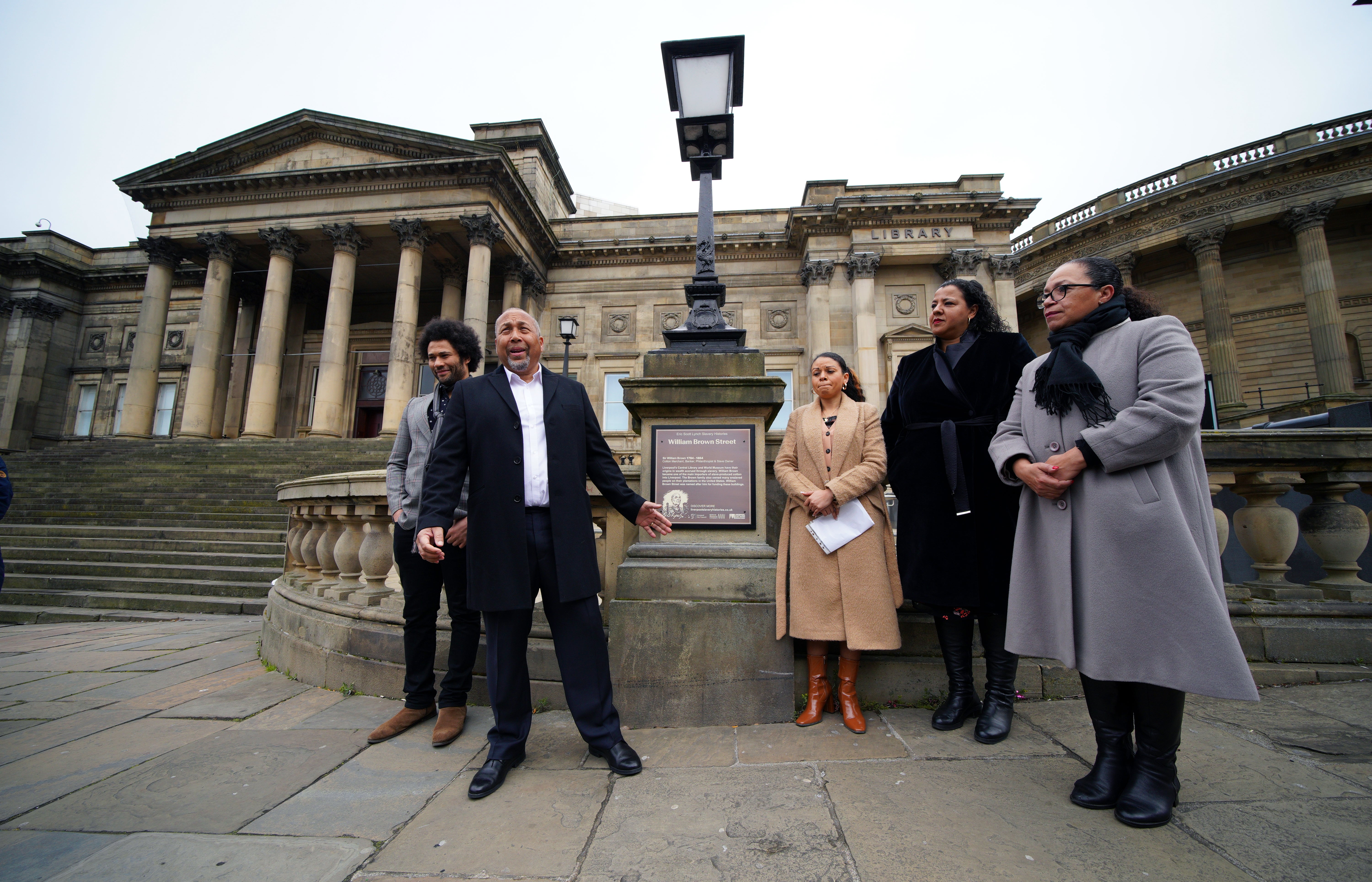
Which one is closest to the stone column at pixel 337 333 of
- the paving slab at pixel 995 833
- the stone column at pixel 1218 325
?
the paving slab at pixel 995 833

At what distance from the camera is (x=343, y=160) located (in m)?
20.8

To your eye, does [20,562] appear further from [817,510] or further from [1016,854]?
[1016,854]

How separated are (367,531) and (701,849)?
11.4 feet

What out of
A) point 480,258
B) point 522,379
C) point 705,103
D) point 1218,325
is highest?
point 480,258

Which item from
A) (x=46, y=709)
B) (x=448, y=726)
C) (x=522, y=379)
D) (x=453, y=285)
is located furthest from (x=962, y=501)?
(x=453, y=285)

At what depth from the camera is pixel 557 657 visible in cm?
279

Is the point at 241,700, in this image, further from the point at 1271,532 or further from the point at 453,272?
the point at 453,272

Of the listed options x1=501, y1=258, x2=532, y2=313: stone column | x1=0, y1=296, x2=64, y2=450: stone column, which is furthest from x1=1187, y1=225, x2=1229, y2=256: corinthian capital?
x1=0, y1=296, x2=64, y2=450: stone column

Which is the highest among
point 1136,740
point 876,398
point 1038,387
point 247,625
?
point 876,398

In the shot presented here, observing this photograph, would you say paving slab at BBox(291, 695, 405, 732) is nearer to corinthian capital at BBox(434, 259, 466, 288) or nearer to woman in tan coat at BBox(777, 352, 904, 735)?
woman in tan coat at BBox(777, 352, 904, 735)

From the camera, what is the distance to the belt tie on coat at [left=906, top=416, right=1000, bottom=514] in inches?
114

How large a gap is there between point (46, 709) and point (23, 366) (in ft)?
115

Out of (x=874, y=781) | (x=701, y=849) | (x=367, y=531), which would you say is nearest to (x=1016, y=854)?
(x=874, y=781)

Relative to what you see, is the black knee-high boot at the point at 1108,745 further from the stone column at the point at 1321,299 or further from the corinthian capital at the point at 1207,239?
the corinthian capital at the point at 1207,239
